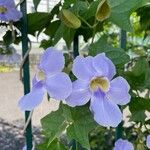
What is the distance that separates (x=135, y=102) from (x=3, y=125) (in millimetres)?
4965

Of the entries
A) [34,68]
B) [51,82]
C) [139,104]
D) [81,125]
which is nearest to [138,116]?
[139,104]

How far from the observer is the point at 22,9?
101cm

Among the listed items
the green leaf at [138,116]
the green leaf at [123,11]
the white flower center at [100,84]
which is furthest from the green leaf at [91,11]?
the green leaf at [138,116]

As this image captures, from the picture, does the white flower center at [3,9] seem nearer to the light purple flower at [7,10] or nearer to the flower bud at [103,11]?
the light purple flower at [7,10]

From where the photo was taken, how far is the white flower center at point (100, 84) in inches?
32.2

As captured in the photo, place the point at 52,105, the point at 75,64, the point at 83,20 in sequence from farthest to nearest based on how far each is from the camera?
the point at 52,105 < the point at 83,20 < the point at 75,64

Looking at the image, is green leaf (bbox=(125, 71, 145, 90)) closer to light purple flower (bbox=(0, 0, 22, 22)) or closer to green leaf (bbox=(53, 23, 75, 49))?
green leaf (bbox=(53, 23, 75, 49))

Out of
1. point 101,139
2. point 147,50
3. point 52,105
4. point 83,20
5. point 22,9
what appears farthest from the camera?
point 52,105

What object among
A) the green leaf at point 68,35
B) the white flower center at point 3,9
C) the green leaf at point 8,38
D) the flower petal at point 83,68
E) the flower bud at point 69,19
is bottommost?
the flower petal at point 83,68

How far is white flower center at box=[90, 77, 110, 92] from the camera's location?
2.68 ft

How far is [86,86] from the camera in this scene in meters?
0.81

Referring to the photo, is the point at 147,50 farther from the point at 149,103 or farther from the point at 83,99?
the point at 83,99

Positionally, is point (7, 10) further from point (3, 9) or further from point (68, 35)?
point (68, 35)

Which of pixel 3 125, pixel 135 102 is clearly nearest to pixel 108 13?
pixel 135 102
